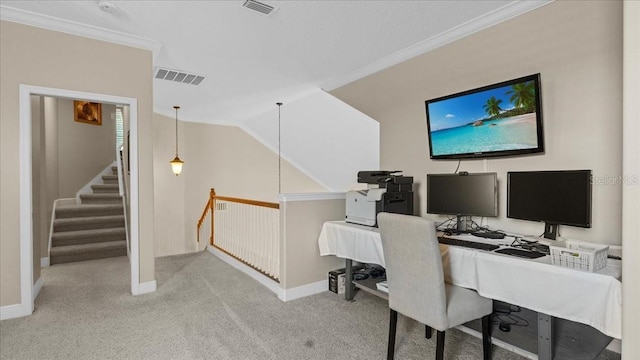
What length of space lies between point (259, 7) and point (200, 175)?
4.66 meters

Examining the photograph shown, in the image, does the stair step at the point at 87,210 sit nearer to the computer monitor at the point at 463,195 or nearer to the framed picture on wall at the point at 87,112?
the framed picture on wall at the point at 87,112

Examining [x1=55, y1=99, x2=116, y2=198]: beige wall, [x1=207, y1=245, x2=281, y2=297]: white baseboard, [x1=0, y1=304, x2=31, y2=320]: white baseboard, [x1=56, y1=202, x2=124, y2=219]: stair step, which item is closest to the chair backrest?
[x1=207, y1=245, x2=281, y2=297]: white baseboard

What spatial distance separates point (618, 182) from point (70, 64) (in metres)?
4.47

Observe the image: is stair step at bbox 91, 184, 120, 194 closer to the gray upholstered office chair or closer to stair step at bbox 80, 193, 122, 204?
stair step at bbox 80, 193, 122, 204

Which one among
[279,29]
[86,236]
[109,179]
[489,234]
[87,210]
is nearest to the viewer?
[489,234]

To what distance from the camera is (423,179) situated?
3369 millimetres

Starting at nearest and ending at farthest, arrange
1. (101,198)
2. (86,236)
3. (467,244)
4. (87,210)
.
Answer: (467,244)
(86,236)
(87,210)
(101,198)

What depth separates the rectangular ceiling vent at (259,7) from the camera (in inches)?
98.0

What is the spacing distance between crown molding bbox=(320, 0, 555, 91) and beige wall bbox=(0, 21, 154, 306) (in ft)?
7.61

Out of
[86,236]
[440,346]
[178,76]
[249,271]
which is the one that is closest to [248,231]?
[249,271]

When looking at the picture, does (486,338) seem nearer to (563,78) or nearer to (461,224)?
(461,224)

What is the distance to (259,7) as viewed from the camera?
256cm

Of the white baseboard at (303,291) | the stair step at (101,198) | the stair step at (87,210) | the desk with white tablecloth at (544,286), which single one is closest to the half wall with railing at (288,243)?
the white baseboard at (303,291)

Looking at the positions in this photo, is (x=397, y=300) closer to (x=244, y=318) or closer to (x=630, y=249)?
(x=630, y=249)
